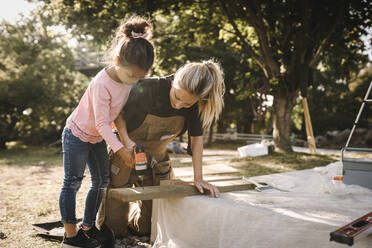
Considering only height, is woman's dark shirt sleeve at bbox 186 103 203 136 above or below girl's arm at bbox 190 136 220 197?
above

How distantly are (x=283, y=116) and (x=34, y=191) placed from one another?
22.2ft

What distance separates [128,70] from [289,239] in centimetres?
155

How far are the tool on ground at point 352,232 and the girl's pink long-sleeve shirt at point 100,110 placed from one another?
1450mm

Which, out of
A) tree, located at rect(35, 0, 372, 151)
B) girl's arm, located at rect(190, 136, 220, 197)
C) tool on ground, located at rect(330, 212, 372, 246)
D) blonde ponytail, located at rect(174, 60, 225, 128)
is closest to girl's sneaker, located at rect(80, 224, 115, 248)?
girl's arm, located at rect(190, 136, 220, 197)

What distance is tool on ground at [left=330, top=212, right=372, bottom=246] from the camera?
1409mm

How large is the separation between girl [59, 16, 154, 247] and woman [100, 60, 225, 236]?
232mm

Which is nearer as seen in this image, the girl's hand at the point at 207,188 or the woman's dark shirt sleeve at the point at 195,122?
the girl's hand at the point at 207,188

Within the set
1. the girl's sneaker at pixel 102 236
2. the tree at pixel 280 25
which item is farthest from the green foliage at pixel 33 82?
the girl's sneaker at pixel 102 236

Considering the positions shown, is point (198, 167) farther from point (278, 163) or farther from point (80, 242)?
point (278, 163)

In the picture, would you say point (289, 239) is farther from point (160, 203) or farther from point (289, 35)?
point (289, 35)

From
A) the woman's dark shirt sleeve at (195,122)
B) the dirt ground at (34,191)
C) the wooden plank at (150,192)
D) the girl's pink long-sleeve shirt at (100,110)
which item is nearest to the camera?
the wooden plank at (150,192)

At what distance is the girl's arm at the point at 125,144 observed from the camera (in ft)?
7.11

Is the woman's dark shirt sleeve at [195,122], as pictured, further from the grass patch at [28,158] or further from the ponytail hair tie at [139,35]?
the grass patch at [28,158]

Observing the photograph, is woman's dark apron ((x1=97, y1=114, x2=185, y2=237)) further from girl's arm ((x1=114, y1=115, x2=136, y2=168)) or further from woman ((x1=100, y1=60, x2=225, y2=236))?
girl's arm ((x1=114, y1=115, x2=136, y2=168))
